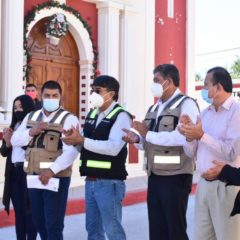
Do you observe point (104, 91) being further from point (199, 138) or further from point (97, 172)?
point (199, 138)

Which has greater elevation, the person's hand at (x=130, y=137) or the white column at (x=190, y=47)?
the white column at (x=190, y=47)

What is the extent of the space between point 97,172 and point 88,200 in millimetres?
290

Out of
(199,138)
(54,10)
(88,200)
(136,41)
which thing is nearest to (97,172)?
(88,200)

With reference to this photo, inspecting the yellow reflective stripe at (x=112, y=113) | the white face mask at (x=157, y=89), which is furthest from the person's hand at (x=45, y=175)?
the white face mask at (x=157, y=89)

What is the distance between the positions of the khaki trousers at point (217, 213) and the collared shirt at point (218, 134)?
0.54 feet

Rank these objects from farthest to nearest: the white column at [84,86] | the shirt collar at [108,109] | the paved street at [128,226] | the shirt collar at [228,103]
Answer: the white column at [84,86] < the paved street at [128,226] < the shirt collar at [108,109] < the shirt collar at [228,103]

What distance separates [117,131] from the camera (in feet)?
14.0

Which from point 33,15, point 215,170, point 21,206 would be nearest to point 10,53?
point 33,15

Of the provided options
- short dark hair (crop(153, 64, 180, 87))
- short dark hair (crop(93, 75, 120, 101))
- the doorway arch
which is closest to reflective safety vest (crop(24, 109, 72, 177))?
short dark hair (crop(93, 75, 120, 101))

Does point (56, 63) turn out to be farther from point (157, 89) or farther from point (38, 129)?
point (157, 89)

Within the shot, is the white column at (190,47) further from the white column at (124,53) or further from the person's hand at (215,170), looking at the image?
the person's hand at (215,170)

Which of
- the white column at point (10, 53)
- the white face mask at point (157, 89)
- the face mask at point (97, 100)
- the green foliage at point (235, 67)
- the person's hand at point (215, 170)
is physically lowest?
the person's hand at point (215, 170)

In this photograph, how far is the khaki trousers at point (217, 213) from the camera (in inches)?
142

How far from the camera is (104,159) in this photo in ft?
14.1
